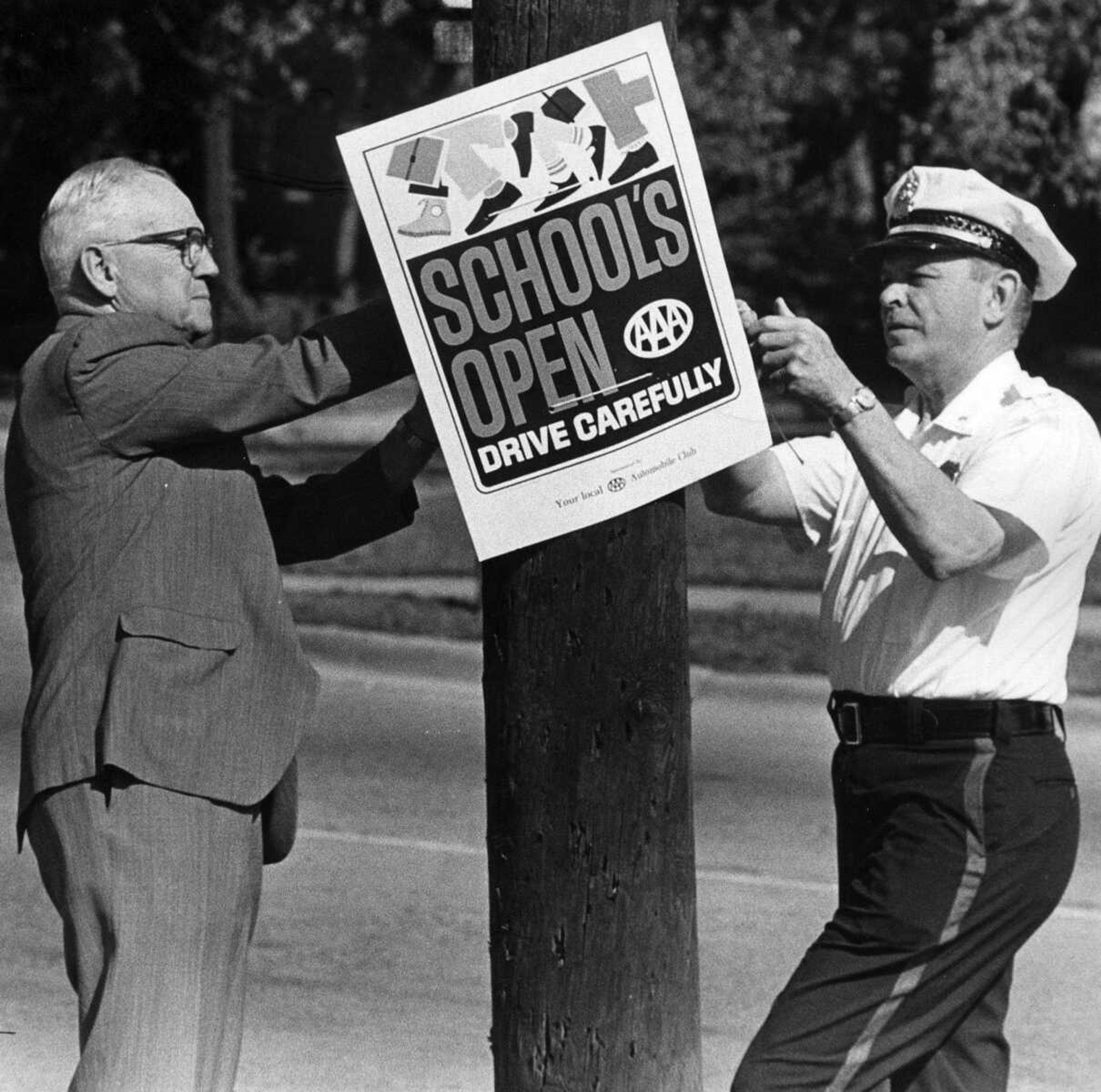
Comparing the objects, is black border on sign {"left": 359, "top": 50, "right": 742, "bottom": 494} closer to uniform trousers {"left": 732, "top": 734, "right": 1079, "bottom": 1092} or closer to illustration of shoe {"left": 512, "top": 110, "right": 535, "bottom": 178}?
illustration of shoe {"left": 512, "top": 110, "right": 535, "bottom": 178}

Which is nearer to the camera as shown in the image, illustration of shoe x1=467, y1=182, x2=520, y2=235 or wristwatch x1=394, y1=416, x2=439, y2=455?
illustration of shoe x1=467, y1=182, x2=520, y2=235

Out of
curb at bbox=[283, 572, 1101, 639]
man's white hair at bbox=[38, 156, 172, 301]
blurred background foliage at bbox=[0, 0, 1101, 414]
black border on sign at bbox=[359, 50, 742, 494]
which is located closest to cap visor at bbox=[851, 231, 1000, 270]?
black border on sign at bbox=[359, 50, 742, 494]

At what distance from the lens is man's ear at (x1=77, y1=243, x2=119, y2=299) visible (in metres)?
3.48

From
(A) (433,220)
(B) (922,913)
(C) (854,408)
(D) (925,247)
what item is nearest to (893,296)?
(D) (925,247)

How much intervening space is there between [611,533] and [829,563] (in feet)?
2.46

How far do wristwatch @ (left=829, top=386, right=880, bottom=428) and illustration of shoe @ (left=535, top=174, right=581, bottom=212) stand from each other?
1.73 feet

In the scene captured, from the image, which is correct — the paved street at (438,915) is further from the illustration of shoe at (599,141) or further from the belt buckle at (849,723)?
the illustration of shoe at (599,141)

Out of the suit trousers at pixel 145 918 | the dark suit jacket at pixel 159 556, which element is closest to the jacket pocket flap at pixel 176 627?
the dark suit jacket at pixel 159 556

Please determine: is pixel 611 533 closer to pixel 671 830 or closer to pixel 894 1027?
pixel 671 830

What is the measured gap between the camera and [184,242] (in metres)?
3.50

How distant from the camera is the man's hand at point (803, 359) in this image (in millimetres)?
3270

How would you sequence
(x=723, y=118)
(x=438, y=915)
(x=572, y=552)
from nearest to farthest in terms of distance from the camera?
(x=572, y=552) < (x=438, y=915) < (x=723, y=118)

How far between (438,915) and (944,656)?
10.9 feet

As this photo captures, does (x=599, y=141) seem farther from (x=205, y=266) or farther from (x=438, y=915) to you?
(x=438, y=915)
